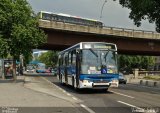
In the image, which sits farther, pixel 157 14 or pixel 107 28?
pixel 107 28

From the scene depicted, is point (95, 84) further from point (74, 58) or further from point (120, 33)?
point (120, 33)

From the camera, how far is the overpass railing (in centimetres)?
5667

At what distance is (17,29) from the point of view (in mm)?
34906

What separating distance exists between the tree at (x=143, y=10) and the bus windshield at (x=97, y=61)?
30.5ft

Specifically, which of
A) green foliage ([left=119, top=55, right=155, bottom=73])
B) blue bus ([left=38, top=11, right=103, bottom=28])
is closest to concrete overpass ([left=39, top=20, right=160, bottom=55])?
blue bus ([left=38, top=11, right=103, bottom=28])

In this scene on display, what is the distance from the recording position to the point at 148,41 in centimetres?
6881

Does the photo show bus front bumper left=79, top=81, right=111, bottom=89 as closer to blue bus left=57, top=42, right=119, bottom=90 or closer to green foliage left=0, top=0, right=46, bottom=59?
blue bus left=57, top=42, right=119, bottom=90

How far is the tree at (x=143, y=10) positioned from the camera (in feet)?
110

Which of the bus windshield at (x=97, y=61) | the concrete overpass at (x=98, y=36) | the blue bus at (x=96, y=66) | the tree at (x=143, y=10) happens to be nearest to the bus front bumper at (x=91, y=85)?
the blue bus at (x=96, y=66)

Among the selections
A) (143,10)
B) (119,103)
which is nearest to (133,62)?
(143,10)

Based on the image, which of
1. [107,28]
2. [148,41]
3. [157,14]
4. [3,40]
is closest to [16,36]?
[3,40]

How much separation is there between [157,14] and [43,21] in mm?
24191

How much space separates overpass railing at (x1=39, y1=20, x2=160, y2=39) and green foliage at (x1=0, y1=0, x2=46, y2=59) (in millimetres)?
18538

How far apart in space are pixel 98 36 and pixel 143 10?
97.6ft
